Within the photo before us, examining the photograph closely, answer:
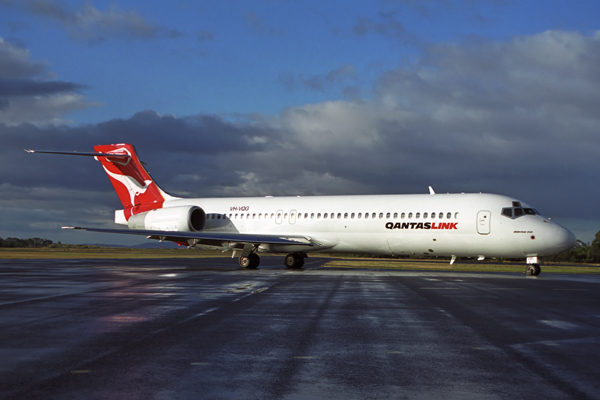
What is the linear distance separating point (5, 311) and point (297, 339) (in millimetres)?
6665

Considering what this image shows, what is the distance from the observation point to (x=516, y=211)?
26.8m

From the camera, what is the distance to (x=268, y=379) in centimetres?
584

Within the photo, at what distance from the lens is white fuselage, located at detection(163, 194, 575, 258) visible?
1037 inches

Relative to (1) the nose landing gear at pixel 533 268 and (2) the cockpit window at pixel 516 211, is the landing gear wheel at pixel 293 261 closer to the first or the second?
(2) the cockpit window at pixel 516 211

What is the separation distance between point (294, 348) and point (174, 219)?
27.6 meters

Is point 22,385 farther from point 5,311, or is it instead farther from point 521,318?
point 521,318

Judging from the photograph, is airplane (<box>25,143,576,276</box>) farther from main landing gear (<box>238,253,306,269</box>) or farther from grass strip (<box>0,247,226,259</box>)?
grass strip (<box>0,247,226,259</box>)

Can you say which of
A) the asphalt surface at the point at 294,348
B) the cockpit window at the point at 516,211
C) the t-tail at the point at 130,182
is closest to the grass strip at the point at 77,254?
the t-tail at the point at 130,182

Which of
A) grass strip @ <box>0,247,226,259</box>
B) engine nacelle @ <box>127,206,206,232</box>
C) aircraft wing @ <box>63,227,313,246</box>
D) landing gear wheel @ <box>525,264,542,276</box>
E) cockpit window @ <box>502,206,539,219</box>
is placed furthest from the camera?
grass strip @ <box>0,247,226,259</box>

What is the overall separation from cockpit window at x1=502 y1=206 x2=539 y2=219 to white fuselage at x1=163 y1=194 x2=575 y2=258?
0.34 ft

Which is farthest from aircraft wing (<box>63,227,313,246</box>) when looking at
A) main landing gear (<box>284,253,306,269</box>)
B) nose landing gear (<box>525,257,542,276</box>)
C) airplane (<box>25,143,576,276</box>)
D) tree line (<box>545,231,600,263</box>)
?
tree line (<box>545,231,600,263</box>)

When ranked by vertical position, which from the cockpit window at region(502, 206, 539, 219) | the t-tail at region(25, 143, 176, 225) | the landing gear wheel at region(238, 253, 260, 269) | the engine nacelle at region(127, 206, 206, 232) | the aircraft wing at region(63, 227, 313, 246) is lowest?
the landing gear wheel at region(238, 253, 260, 269)

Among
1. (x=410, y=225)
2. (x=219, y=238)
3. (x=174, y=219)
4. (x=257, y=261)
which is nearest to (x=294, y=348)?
(x=410, y=225)

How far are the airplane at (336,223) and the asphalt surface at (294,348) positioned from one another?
A: 40.9 ft
